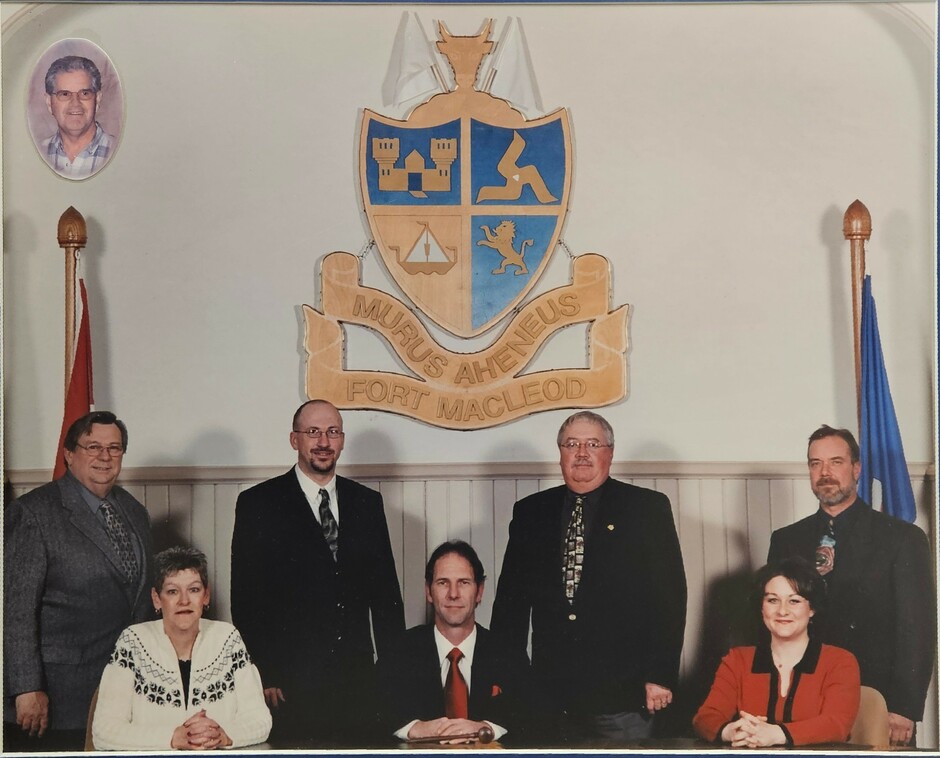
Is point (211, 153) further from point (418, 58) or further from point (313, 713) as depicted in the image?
point (313, 713)

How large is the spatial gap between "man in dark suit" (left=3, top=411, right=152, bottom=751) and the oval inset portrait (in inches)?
52.9

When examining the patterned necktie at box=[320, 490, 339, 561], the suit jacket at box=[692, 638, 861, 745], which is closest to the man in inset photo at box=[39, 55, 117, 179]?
the patterned necktie at box=[320, 490, 339, 561]

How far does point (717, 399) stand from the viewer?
5.22 metres

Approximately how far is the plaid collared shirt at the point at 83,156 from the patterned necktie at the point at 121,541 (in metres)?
1.40

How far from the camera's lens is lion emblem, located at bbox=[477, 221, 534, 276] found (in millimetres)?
5234

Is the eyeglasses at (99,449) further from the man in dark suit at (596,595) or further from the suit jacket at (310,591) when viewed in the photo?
the man in dark suit at (596,595)

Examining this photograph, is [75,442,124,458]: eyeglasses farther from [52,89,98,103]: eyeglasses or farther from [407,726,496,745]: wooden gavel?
[407,726,496,745]: wooden gavel

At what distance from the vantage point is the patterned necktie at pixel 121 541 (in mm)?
5062


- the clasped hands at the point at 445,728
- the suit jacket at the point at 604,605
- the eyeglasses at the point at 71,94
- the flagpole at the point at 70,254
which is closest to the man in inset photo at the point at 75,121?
the eyeglasses at the point at 71,94

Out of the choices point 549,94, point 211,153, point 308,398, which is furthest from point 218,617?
point 549,94

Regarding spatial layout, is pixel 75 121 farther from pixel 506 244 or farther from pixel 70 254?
pixel 506 244

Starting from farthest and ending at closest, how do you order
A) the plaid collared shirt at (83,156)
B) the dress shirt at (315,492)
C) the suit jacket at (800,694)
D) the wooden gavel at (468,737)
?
1. the plaid collared shirt at (83,156)
2. the dress shirt at (315,492)
3. the wooden gavel at (468,737)
4. the suit jacket at (800,694)

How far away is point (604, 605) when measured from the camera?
16.6 feet

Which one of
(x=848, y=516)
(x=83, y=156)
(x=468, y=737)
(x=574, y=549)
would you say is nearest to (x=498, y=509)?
(x=574, y=549)
